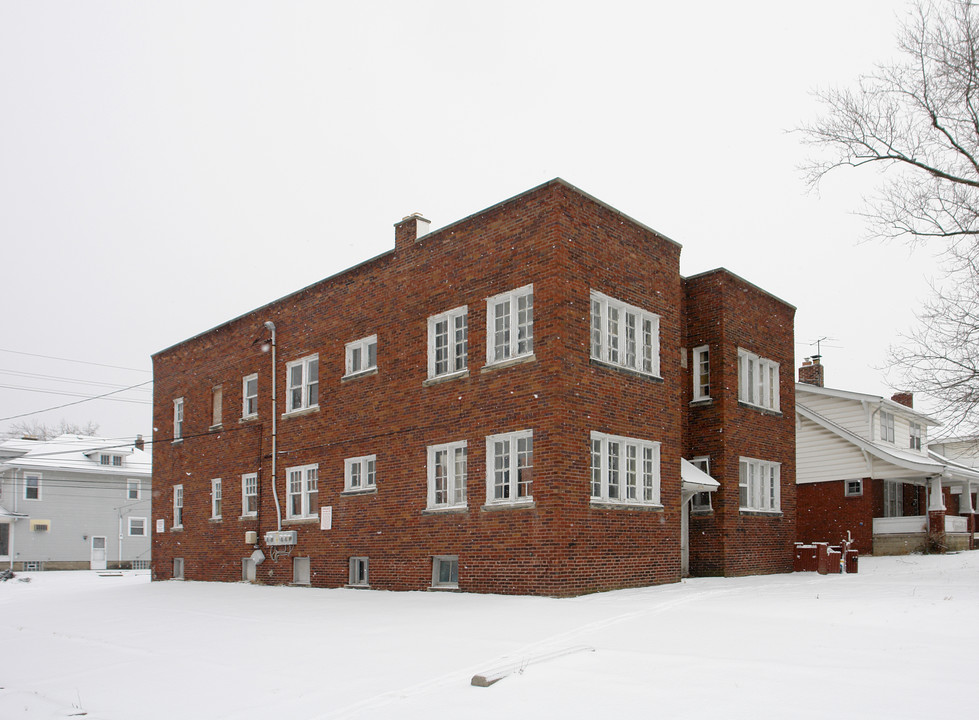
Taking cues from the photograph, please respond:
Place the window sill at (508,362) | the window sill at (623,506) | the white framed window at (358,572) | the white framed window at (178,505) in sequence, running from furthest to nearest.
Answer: the white framed window at (178,505) → the white framed window at (358,572) → the window sill at (623,506) → the window sill at (508,362)

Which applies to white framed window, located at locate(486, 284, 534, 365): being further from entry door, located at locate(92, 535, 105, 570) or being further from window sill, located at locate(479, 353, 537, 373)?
entry door, located at locate(92, 535, 105, 570)

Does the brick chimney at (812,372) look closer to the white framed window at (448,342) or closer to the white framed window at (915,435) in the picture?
the white framed window at (915,435)

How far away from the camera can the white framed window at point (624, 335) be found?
18.2 m

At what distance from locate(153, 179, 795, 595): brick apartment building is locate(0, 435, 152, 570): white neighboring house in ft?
92.5

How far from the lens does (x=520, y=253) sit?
1789cm

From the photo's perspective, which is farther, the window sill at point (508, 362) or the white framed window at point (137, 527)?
the white framed window at point (137, 527)

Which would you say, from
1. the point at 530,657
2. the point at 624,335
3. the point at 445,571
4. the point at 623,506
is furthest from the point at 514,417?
the point at 530,657

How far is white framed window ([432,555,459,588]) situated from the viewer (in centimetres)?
1912

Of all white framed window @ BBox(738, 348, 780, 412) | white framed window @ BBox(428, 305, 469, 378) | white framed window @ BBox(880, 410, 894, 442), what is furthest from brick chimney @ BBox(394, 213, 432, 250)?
white framed window @ BBox(880, 410, 894, 442)

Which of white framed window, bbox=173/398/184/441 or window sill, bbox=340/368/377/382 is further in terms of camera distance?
white framed window, bbox=173/398/184/441

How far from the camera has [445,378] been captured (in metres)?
19.3

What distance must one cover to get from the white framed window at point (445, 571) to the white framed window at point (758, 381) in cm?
885

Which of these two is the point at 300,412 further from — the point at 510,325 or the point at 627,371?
the point at 627,371

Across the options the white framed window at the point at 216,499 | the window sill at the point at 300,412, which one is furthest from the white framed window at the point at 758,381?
the white framed window at the point at 216,499
